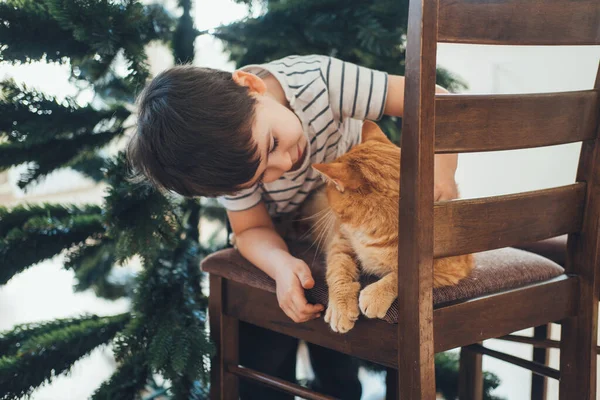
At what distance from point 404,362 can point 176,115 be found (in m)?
0.47

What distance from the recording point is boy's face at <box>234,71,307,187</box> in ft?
3.01

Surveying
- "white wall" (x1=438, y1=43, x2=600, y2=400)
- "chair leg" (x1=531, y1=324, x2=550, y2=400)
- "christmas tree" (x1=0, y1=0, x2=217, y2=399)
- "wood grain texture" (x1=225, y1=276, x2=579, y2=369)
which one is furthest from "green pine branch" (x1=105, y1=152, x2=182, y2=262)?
"white wall" (x1=438, y1=43, x2=600, y2=400)

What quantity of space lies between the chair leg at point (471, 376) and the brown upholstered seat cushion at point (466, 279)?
14.8 inches

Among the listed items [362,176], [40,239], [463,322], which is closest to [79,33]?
[40,239]

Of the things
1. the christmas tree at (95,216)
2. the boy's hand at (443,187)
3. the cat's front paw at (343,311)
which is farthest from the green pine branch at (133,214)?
the boy's hand at (443,187)

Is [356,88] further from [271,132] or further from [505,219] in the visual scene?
[505,219]

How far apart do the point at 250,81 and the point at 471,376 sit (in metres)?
0.80

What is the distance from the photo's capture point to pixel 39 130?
1.03m

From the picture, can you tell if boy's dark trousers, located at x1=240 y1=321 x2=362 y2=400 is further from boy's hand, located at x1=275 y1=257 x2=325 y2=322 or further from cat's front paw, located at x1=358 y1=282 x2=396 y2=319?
cat's front paw, located at x1=358 y1=282 x2=396 y2=319

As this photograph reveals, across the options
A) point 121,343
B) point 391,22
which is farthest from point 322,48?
point 121,343

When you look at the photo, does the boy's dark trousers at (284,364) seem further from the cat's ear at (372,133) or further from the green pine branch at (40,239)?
the cat's ear at (372,133)

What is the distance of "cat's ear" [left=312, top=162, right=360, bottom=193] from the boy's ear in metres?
0.20

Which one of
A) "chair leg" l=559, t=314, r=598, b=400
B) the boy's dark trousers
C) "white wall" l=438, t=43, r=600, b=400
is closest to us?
"chair leg" l=559, t=314, r=598, b=400

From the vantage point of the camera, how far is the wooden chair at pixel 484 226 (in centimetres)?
69
